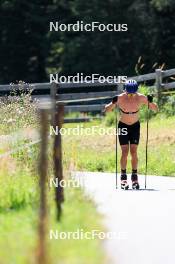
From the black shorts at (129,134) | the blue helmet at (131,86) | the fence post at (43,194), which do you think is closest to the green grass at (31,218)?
the fence post at (43,194)

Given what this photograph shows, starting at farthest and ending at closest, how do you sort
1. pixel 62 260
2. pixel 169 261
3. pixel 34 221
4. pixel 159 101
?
1. pixel 159 101
2. pixel 34 221
3. pixel 169 261
4. pixel 62 260

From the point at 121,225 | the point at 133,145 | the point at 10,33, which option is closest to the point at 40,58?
the point at 10,33

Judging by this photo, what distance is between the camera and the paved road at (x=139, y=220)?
8055 mm

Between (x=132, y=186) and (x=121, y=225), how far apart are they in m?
3.97

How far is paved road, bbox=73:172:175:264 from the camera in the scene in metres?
8.05

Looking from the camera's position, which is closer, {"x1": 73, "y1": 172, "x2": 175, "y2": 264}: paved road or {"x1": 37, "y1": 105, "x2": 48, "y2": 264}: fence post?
{"x1": 37, "y1": 105, "x2": 48, "y2": 264}: fence post

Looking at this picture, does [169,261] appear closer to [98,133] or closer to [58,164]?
[58,164]

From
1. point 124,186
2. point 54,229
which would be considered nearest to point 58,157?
point 54,229

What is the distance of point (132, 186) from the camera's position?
13.3m

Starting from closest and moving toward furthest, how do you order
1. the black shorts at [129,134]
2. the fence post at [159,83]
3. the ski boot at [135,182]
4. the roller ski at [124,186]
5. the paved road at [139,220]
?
the paved road at [139,220] → the roller ski at [124,186] → the ski boot at [135,182] → the black shorts at [129,134] → the fence post at [159,83]

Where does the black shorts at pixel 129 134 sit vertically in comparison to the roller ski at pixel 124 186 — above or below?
above

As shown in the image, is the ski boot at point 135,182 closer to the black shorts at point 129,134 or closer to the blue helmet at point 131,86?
the black shorts at point 129,134

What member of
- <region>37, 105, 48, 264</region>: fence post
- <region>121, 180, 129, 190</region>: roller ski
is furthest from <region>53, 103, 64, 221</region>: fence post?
<region>121, 180, 129, 190</region>: roller ski

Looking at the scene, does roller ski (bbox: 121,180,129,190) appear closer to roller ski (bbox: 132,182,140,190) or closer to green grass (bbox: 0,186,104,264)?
roller ski (bbox: 132,182,140,190)
